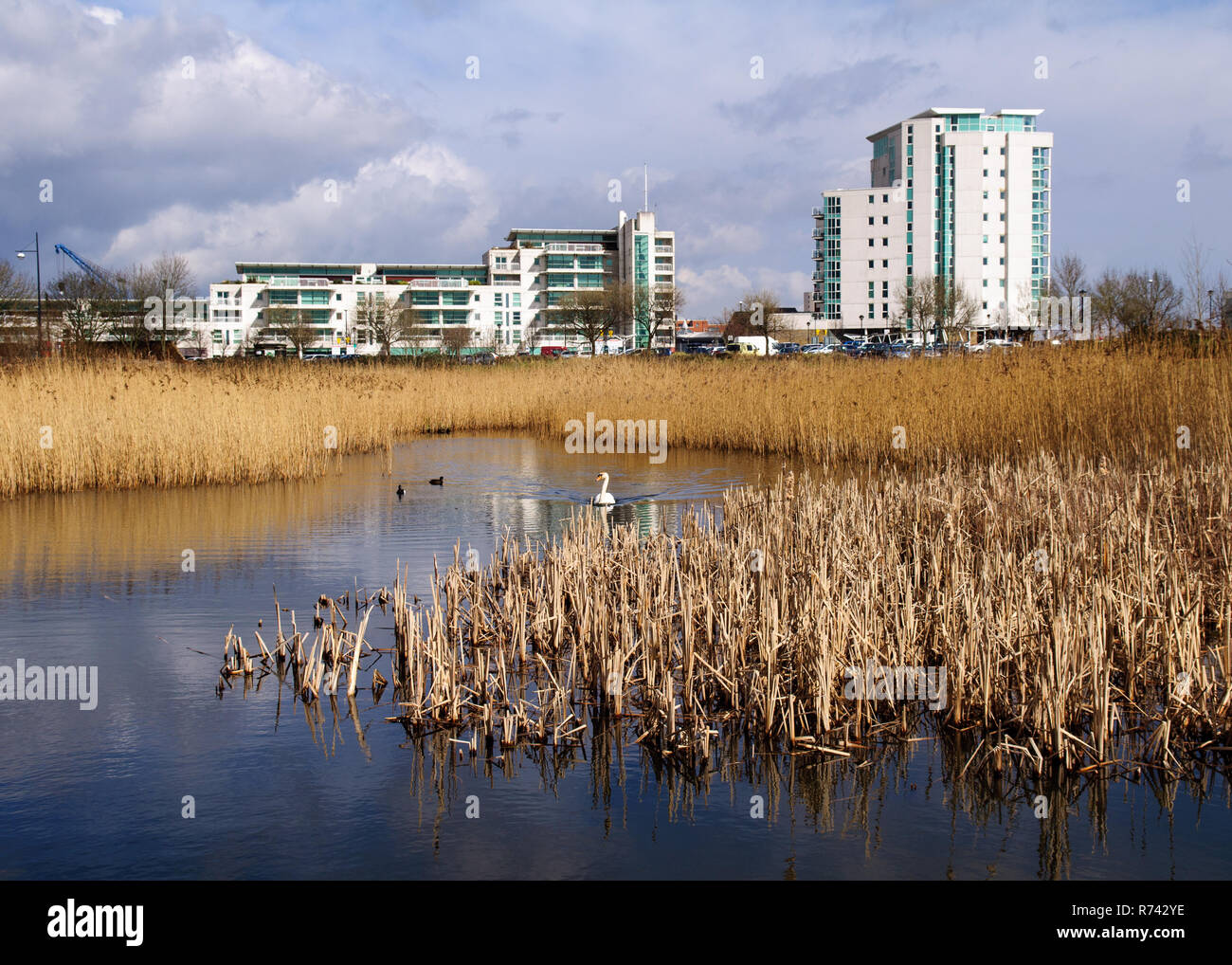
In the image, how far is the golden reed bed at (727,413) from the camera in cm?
1270

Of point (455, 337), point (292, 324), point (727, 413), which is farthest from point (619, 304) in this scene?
point (727, 413)

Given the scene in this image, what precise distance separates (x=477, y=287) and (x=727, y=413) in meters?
87.7

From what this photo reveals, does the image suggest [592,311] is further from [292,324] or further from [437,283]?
[437,283]

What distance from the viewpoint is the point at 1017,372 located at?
14758 millimetres

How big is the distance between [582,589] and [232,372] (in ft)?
59.2

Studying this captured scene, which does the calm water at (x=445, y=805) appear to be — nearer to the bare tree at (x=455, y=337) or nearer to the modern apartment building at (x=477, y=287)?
the bare tree at (x=455, y=337)

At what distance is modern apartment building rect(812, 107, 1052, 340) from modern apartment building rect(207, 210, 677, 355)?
1777cm

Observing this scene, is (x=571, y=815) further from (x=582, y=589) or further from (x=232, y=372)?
Answer: (x=232, y=372)

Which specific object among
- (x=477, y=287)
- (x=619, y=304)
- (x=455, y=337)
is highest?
(x=477, y=287)

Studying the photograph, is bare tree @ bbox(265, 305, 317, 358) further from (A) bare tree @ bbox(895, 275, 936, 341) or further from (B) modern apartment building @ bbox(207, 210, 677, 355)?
(A) bare tree @ bbox(895, 275, 936, 341)

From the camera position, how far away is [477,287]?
344 ft

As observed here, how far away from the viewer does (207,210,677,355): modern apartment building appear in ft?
320
